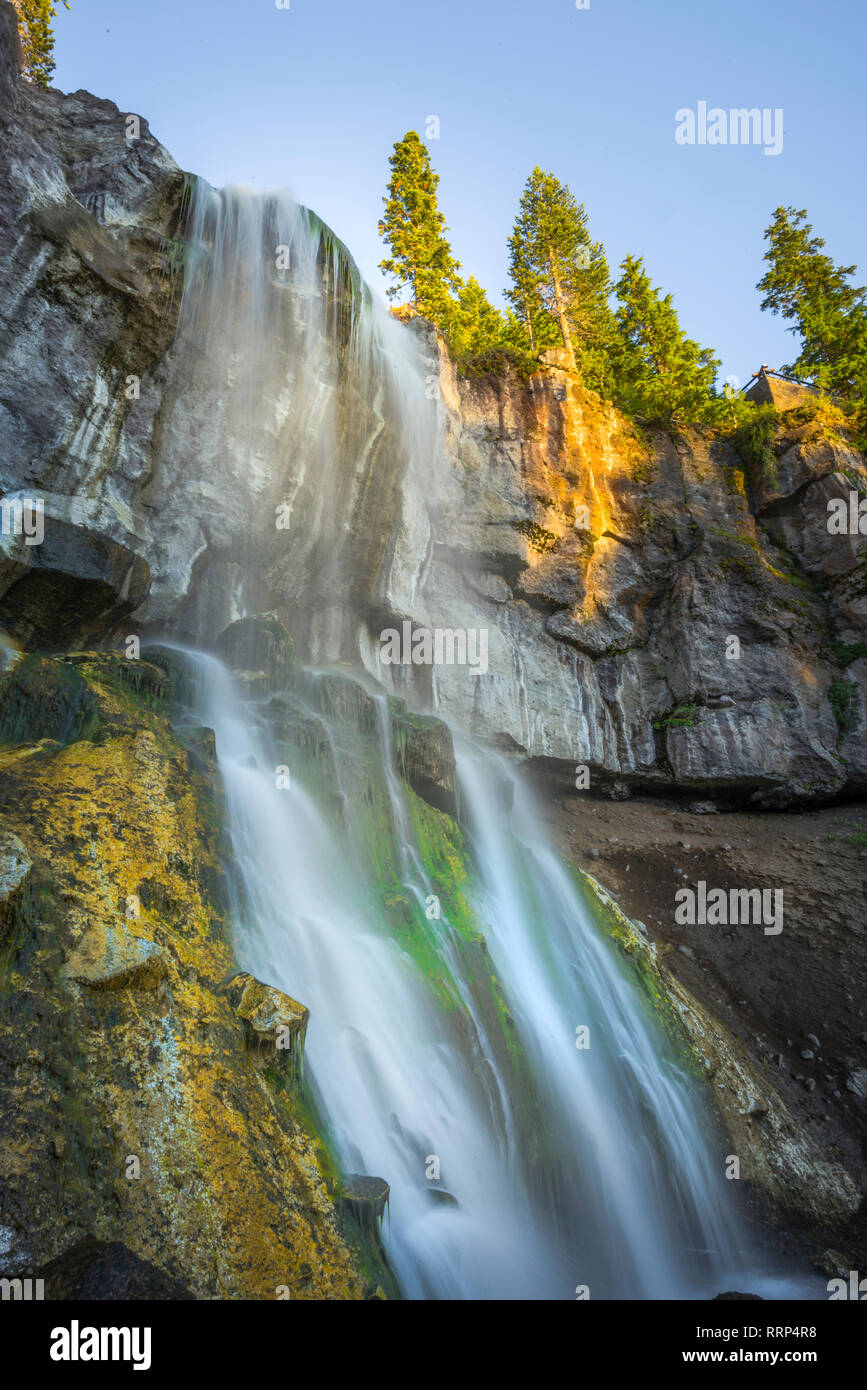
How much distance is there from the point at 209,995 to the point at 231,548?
10.8 metres

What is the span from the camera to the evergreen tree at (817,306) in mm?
21703

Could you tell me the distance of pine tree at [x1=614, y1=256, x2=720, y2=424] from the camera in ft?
68.2

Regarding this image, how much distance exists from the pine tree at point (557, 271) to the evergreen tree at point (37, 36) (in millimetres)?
15440

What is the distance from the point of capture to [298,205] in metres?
13.1

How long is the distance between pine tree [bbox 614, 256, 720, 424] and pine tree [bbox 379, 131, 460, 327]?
6.50 meters

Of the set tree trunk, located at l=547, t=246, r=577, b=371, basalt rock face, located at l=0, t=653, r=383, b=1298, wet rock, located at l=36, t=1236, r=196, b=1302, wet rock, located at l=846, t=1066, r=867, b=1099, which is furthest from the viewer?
tree trunk, located at l=547, t=246, r=577, b=371

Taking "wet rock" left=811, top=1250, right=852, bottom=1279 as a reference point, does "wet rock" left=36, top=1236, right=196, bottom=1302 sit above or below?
above

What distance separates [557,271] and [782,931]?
23.1 m

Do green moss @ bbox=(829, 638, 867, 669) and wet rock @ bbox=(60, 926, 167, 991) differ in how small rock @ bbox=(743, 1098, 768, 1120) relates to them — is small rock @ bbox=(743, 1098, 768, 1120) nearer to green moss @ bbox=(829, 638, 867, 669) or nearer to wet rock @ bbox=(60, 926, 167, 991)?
wet rock @ bbox=(60, 926, 167, 991)

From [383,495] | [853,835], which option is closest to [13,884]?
[383,495]

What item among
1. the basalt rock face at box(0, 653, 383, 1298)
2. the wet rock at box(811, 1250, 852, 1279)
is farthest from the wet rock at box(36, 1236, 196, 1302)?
the wet rock at box(811, 1250, 852, 1279)

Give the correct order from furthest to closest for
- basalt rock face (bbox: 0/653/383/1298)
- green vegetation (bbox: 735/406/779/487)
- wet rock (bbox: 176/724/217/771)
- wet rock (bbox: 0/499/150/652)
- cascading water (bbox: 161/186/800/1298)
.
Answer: green vegetation (bbox: 735/406/779/487), wet rock (bbox: 0/499/150/652), wet rock (bbox: 176/724/217/771), cascading water (bbox: 161/186/800/1298), basalt rock face (bbox: 0/653/383/1298)

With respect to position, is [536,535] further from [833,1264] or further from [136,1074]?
[136,1074]

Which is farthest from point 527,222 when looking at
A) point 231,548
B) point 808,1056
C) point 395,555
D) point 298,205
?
point 808,1056
